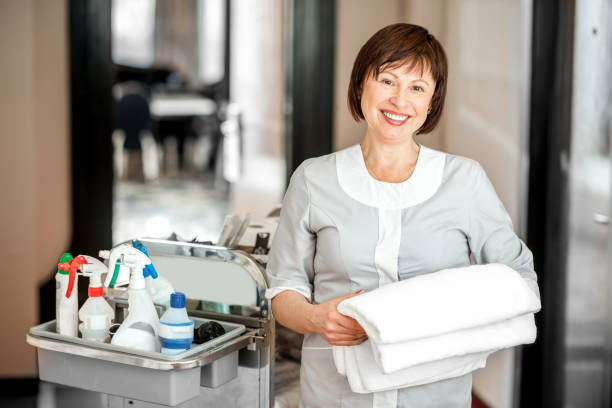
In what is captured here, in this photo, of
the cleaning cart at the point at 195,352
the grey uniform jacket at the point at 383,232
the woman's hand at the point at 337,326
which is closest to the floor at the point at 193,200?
the cleaning cart at the point at 195,352

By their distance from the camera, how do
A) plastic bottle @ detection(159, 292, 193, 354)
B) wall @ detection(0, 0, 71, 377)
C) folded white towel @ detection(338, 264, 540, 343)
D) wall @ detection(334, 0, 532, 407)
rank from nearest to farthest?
folded white towel @ detection(338, 264, 540, 343)
plastic bottle @ detection(159, 292, 193, 354)
wall @ detection(334, 0, 532, 407)
wall @ detection(0, 0, 71, 377)

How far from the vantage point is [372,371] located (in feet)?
4.60

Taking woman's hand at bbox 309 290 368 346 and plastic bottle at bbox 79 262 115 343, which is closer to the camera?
woman's hand at bbox 309 290 368 346

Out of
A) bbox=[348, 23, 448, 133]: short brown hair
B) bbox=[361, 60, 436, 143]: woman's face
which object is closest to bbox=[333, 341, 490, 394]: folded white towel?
bbox=[361, 60, 436, 143]: woman's face

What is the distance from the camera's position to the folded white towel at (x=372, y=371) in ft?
4.61

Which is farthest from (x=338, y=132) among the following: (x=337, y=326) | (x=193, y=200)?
(x=193, y=200)

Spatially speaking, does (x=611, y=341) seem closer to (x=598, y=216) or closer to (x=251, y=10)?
(x=598, y=216)

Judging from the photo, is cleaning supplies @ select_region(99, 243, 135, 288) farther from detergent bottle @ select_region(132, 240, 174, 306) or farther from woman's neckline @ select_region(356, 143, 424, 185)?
woman's neckline @ select_region(356, 143, 424, 185)

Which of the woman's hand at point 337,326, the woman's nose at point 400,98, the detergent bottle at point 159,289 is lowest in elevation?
the detergent bottle at point 159,289

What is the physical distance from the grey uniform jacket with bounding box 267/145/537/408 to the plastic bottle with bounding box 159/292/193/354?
19cm

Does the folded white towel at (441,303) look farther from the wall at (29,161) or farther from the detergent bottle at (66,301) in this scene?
the wall at (29,161)

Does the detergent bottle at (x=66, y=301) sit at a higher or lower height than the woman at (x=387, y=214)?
lower

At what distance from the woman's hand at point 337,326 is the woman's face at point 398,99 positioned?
0.33 metres

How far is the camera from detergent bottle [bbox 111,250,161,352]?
1.57 meters
